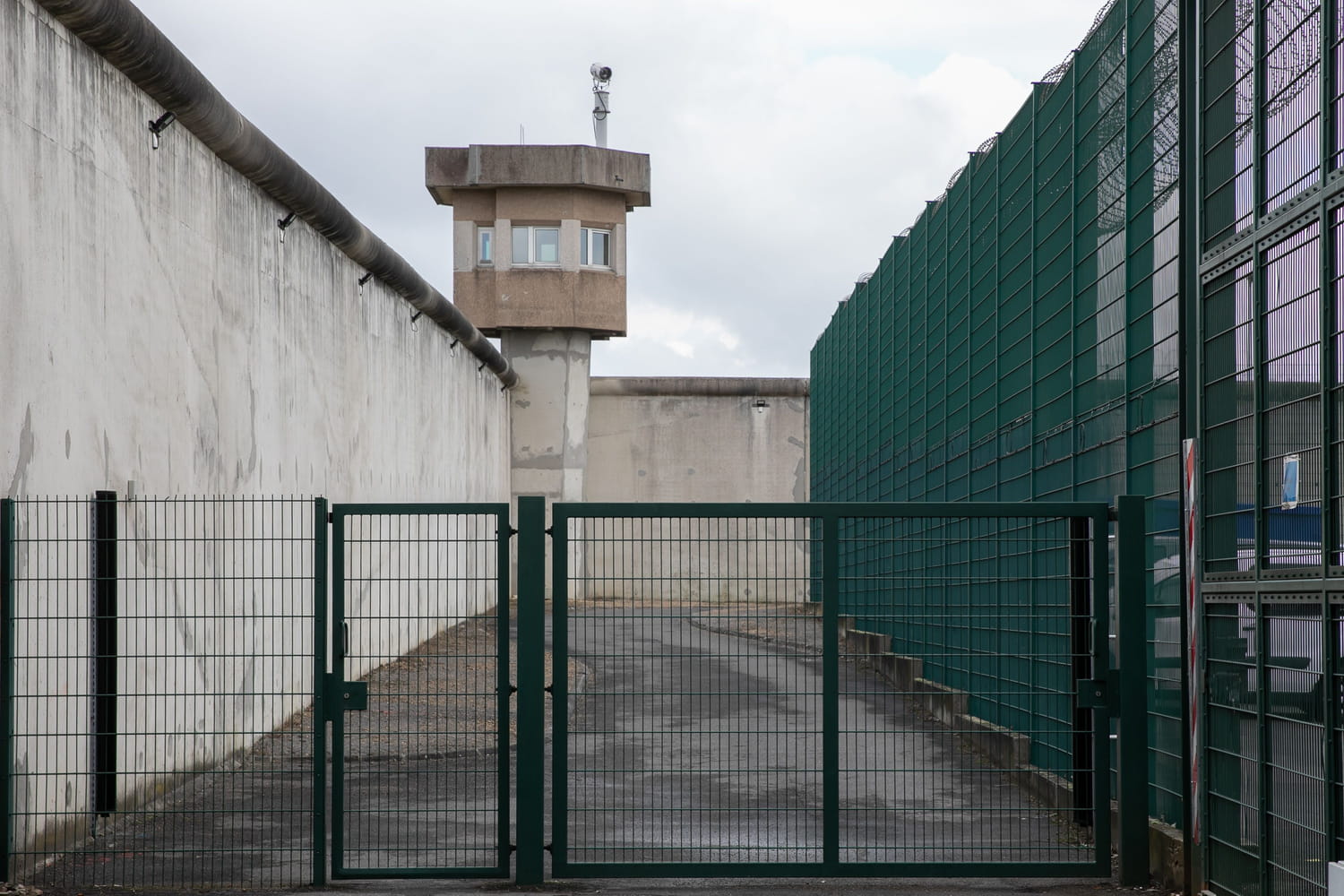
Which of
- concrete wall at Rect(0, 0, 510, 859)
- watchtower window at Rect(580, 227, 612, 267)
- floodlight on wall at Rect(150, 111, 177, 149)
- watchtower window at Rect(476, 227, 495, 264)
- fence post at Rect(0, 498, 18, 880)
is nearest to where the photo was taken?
fence post at Rect(0, 498, 18, 880)

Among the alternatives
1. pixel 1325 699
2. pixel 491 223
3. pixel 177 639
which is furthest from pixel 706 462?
pixel 1325 699

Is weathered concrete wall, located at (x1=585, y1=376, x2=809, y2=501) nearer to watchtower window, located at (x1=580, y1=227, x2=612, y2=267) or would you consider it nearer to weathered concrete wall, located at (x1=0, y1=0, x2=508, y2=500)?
watchtower window, located at (x1=580, y1=227, x2=612, y2=267)

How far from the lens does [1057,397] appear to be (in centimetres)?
938

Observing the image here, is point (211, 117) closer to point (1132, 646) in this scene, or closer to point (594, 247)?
point (1132, 646)

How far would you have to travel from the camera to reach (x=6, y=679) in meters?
7.27

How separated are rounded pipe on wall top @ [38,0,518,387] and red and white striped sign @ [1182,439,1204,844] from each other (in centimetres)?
626

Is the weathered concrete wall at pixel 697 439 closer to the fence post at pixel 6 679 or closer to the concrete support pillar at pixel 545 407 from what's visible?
the concrete support pillar at pixel 545 407

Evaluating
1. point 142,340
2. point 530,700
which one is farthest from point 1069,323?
point 142,340

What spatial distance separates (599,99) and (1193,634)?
27236mm

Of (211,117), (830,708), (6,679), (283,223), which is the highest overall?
(211,117)

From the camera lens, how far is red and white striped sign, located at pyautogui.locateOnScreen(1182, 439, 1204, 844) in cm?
674

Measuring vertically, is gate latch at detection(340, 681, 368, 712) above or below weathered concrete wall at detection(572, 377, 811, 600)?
below

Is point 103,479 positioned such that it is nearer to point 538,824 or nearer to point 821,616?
point 538,824

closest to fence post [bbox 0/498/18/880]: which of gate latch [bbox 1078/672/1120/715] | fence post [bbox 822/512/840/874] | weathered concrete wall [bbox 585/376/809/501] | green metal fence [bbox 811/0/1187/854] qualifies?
fence post [bbox 822/512/840/874]
